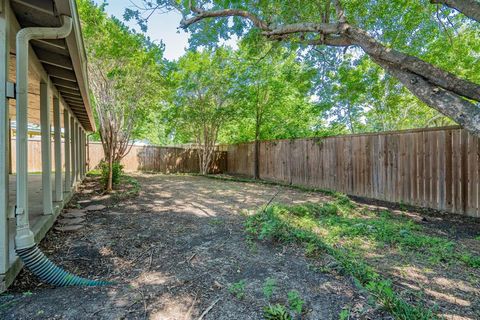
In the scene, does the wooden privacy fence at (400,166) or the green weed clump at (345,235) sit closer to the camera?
the green weed clump at (345,235)

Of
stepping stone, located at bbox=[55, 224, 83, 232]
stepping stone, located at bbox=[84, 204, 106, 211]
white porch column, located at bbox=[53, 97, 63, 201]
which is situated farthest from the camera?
stepping stone, located at bbox=[84, 204, 106, 211]

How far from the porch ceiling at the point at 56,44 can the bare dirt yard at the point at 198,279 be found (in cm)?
212

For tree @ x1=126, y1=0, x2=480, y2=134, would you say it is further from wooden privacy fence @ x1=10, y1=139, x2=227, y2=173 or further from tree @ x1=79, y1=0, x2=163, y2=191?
wooden privacy fence @ x1=10, y1=139, x2=227, y2=173

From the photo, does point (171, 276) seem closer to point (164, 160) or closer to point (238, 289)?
point (238, 289)

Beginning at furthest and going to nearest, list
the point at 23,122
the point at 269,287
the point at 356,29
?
1. the point at 356,29
2. the point at 23,122
3. the point at 269,287

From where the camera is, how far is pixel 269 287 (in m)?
1.91

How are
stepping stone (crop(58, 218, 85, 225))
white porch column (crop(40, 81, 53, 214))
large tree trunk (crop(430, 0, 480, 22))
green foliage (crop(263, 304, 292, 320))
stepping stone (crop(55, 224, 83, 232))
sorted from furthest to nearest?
stepping stone (crop(58, 218, 85, 225))
stepping stone (crop(55, 224, 83, 232))
white porch column (crop(40, 81, 53, 214))
large tree trunk (crop(430, 0, 480, 22))
green foliage (crop(263, 304, 292, 320))

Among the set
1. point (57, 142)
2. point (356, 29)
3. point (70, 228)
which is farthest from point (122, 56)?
point (356, 29)

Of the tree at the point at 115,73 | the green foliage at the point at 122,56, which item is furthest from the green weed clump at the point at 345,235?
the green foliage at the point at 122,56

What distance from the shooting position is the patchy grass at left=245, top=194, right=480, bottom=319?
71.5 inches

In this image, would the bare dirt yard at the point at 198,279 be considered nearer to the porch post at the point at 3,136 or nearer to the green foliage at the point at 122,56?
the porch post at the point at 3,136

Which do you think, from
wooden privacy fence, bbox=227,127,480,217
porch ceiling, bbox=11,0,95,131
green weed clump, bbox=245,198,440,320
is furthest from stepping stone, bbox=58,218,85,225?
wooden privacy fence, bbox=227,127,480,217

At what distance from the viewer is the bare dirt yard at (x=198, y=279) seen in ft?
5.40

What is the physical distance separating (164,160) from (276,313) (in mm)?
13467
